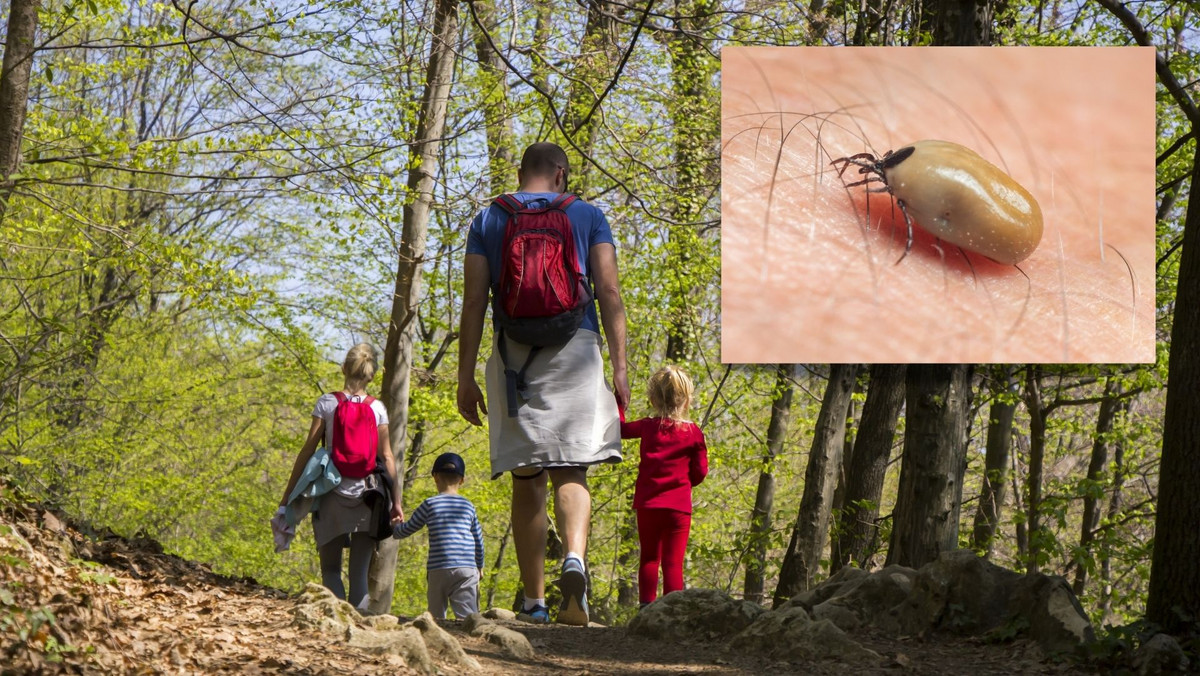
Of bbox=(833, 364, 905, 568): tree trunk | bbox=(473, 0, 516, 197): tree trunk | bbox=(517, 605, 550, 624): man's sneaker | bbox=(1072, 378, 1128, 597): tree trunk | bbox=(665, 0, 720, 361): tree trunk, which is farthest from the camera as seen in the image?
bbox=(1072, 378, 1128, 597): tree trunk

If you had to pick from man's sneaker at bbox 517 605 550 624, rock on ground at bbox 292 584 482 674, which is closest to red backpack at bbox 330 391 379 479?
man's sneaker at bbox 517 605 550 624

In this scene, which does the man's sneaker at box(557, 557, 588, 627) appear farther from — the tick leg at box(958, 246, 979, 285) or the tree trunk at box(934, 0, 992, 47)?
the tick leg at box(958, 246, 979, 285)

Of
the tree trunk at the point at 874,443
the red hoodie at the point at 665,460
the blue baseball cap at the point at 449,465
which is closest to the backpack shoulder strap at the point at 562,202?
the red hoodie at the point at 665,460

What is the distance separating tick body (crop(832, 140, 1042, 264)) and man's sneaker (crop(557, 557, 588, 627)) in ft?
13.2

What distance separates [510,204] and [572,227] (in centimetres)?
26

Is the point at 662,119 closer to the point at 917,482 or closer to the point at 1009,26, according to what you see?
the point at 1009,26

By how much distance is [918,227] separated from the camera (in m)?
7.36

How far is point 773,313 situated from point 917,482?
224 cm

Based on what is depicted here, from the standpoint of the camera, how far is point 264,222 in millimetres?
17672

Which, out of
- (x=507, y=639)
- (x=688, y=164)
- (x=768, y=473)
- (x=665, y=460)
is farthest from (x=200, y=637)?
(x=768, y=473)

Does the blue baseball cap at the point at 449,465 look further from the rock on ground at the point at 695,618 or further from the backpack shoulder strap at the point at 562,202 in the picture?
the backpack shoulder strap at the point at 562,202

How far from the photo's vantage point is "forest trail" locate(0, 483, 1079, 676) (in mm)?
2691

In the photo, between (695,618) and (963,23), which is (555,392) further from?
(963,23)

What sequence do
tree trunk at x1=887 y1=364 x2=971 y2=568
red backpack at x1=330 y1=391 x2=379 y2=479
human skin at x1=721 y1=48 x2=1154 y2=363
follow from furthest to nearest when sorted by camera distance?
human skin at x1=721 y1=48 x2=1154 y2=363 → tree trunk at x1=887 y1=364 x2=971 y2=568 → red backpack at x1=330 y1=391 x2=379 y2=479
